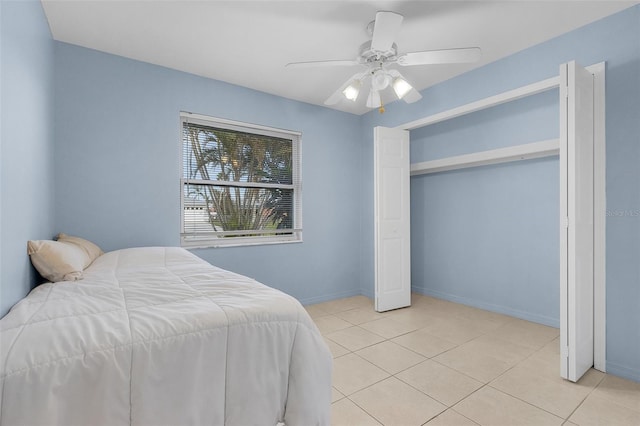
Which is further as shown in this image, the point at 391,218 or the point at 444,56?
the point at 391,218

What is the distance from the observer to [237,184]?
3.48 meters

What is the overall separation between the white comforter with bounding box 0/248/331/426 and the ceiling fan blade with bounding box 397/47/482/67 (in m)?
1.86

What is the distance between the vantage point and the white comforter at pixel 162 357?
84 centimetres

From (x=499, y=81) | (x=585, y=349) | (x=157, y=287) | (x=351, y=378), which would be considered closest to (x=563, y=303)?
(x=585, y=349)

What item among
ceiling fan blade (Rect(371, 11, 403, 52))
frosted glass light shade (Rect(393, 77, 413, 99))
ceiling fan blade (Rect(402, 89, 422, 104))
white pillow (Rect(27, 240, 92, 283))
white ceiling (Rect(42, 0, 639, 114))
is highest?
white ceiling (Rect(42, 0, 639, 114))

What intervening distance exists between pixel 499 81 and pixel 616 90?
0.89m

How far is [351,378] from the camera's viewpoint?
216 cm

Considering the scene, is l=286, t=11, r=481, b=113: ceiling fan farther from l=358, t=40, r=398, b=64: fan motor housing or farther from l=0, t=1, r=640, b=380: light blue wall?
l=0, t=1, r=640, b=380: light blue wall

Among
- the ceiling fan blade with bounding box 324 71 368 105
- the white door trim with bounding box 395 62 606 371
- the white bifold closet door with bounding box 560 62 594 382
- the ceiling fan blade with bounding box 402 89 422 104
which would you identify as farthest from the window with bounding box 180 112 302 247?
the white door trim with bounding box 395 62 606 371

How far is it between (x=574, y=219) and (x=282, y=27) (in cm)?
246

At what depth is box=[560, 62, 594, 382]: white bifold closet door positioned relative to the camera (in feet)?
6.72

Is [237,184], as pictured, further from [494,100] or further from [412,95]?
[494,100]

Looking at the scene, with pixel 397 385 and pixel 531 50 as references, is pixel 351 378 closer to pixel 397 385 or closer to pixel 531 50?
pixel 397 385

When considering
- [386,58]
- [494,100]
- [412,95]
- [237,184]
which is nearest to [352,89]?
[386,58]
